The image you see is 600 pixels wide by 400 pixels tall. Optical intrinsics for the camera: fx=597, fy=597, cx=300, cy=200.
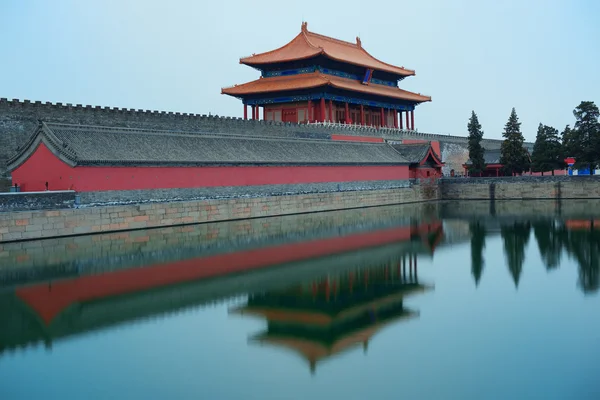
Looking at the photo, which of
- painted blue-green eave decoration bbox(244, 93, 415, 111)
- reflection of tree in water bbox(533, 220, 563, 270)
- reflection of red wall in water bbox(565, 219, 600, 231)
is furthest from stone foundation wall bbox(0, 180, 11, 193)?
painted blue-green eave decoration bbox(244, 93, 415, 111)

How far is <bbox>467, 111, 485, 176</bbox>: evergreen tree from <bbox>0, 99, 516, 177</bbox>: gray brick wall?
428 inches

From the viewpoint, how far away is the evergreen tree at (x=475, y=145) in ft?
130

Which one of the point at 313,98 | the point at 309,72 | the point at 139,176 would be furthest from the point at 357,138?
the point at 139,176

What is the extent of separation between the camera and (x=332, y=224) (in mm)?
23422

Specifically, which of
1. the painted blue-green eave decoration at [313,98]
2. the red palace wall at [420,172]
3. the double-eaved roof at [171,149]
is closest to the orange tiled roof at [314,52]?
the painted blue-green eave decoration at [313,98]

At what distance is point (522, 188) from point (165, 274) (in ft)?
91.3

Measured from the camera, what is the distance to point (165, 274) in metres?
14.0

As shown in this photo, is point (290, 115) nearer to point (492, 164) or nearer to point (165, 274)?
point (492, 164)

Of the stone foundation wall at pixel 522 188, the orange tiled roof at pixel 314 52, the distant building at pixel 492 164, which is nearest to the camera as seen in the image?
→ the stone foundation wall at pixel 522 188

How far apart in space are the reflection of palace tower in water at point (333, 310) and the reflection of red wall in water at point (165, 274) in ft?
7.94

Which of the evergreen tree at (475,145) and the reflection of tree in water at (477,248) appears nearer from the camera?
the reflection of tree in water at (477,248)

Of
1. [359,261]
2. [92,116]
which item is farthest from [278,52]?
[359,261]

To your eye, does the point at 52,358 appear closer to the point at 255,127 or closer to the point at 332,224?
the point at 332,224

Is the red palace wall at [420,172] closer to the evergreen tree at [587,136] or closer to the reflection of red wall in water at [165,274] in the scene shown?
the evergreen tree at [587,136]
